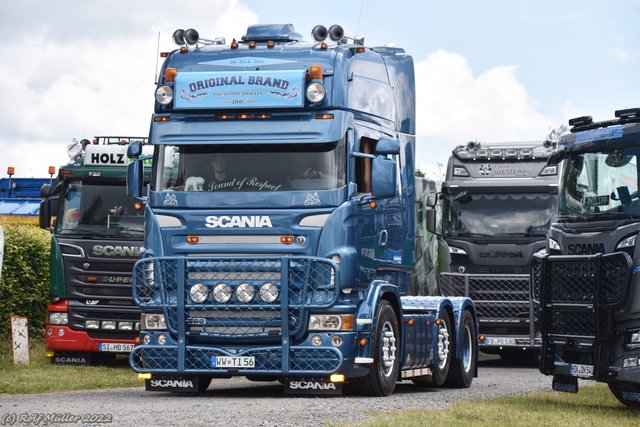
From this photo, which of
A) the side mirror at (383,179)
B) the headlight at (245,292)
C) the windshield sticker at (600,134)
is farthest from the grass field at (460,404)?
the windshield sticker at (600,134)

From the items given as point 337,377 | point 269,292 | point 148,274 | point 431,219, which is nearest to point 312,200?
point 269,292

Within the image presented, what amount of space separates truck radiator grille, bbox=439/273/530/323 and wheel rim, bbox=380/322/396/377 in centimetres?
812

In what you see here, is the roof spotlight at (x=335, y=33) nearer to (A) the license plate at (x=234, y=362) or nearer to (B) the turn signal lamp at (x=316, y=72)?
(B) the turn signal lamp at (x=316, y=72)

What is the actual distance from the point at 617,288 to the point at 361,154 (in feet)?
11.0

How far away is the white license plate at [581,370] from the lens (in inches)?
574

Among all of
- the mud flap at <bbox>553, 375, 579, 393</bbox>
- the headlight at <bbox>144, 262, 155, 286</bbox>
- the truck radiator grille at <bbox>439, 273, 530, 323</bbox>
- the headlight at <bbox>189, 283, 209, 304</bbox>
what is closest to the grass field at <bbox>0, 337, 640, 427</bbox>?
the mud flap at <bbox>553, 375, 579, 393</bbox>

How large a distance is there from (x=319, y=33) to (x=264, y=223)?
2681 millimetres

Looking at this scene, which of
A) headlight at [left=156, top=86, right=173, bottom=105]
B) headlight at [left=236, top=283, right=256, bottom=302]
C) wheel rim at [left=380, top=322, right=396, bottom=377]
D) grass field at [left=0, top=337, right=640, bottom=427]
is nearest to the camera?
grass field at [left=0, top=337, right=640, bottom=427]

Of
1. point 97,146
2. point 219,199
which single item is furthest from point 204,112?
point 97,146

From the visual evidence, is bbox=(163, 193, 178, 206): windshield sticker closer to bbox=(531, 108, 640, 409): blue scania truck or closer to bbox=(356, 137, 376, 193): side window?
bbox=(356, 137, 376, 193): side window

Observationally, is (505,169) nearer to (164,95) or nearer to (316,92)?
(316,92)

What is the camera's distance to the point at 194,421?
11.9m

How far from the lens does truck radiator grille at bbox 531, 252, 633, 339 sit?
47.0 ft

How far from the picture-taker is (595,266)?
14547 mm
